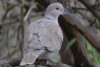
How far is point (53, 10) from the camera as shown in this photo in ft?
21.7

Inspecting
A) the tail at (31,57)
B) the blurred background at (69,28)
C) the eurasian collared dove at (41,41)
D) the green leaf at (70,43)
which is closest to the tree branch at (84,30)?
the blurred background at (69,28)

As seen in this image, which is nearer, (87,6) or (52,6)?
(52,6)

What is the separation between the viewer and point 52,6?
6.61 m

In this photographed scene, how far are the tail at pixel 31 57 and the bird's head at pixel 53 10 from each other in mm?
1175

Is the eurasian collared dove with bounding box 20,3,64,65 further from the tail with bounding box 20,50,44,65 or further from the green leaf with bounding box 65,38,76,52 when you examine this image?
the green leaf with bounding box 65,38,76,52

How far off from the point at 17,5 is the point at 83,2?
1038 millimetres

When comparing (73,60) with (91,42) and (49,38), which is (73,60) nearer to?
→ (91,42)

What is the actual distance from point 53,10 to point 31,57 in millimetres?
1419

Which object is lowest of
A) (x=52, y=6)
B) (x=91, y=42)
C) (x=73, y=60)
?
(x=73, y=60)

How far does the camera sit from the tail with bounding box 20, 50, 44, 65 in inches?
208

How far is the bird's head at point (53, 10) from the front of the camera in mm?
6566

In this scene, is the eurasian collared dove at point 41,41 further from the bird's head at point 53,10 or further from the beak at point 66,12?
the beak at point 66,12

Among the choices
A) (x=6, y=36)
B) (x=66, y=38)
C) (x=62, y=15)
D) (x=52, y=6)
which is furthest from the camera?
(x=6, y=36)

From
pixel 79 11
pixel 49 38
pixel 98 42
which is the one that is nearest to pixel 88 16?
pixel 79 11
